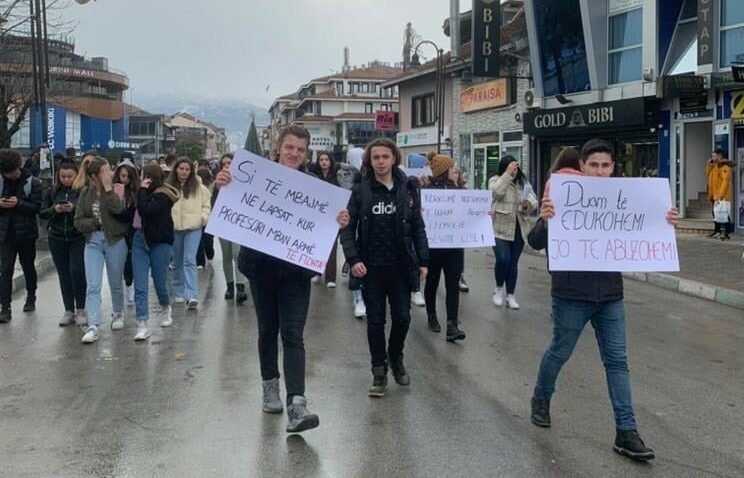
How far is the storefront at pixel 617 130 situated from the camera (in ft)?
67.5

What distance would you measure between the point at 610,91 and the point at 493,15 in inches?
209

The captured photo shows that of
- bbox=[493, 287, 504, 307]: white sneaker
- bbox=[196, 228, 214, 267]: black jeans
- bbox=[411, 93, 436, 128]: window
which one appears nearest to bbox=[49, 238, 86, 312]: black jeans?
bbox=[196, 228, 214, 267]: black jeans

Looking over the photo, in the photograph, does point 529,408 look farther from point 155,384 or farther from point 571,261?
point 155,384

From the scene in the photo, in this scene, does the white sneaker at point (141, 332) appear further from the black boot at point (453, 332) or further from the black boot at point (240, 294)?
the black boot at point (453, 332)

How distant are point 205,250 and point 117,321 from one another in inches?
229

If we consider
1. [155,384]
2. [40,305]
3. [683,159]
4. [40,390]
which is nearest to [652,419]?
[155,384]

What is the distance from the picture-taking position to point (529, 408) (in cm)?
545

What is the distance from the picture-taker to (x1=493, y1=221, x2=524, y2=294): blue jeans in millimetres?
9391

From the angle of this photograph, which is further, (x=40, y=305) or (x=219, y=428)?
(x=40, y=305)

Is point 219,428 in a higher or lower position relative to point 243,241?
lower

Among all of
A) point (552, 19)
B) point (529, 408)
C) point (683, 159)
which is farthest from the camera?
point (552, 19)

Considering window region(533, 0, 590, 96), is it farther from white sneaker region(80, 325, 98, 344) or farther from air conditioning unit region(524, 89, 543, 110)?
white sneaker region(80, 325, 98, 344)

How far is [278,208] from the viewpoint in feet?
17.3

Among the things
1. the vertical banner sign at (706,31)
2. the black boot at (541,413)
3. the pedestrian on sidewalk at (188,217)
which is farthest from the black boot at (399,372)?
the vertical banner sign at (706,31)
